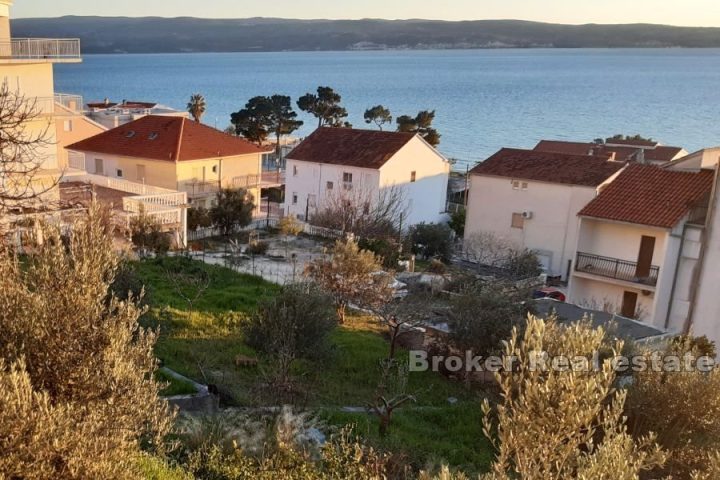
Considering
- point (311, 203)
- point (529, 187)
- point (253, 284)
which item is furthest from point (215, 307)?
point (311, 203)

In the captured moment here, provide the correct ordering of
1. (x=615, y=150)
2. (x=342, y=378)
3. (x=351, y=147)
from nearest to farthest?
(x=342, y=378), (x=351, y=147), (x=615, y=150)

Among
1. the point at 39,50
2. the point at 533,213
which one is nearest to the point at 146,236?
the point at 39,50

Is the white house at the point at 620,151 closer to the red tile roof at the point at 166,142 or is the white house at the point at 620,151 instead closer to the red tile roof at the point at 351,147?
the red tile roof at the point at 351,147

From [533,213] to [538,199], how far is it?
0.73 metres

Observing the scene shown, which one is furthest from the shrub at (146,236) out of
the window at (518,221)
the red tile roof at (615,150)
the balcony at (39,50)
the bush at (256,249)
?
the red tile roof at (615,150)

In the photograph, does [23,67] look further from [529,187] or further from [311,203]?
[529,187]

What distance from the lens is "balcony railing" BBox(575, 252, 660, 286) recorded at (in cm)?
2511

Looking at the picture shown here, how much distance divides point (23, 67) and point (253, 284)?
15555 mm

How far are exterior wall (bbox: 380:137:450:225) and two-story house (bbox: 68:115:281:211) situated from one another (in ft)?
29.8

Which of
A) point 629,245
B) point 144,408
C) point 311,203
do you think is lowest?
point 311,203

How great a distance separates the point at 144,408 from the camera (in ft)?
23.2

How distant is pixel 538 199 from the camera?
33.6 meters

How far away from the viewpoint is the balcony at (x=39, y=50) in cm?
2839

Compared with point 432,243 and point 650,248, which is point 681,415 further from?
point 432,243
